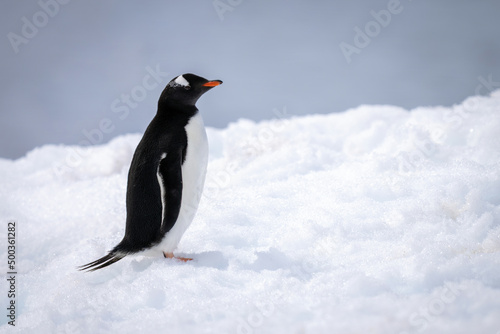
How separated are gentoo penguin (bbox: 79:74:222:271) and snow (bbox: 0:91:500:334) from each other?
93 millimetres

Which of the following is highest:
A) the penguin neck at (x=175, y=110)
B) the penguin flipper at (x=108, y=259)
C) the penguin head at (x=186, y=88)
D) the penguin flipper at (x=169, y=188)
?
the penguin head at (x=186, y=88)

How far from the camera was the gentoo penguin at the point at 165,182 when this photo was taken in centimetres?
176

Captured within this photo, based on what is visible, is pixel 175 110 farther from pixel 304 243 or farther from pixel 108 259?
pixel 304 243

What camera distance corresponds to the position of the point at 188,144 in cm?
184

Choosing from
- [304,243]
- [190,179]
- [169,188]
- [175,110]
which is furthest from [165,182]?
[304,243]

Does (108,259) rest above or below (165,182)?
below

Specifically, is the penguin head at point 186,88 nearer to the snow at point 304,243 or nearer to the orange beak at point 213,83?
the orange beak at point 213,83

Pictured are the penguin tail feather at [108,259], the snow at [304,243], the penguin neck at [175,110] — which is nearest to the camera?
the snow at [304,243]

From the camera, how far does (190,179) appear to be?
A: 1.85 metres

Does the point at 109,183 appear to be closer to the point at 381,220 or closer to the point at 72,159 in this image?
the point at 72,159

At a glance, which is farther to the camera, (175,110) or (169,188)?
(175,110)

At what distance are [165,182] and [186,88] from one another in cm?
44

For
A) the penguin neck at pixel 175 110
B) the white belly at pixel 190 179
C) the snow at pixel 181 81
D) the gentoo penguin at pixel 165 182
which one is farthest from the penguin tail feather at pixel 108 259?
the snow at pixel 181 81

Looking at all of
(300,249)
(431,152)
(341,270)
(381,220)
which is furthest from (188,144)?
(431,152)
